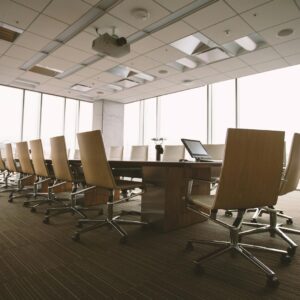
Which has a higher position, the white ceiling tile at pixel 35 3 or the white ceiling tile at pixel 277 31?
the white ceiling tile at pixel 35 3

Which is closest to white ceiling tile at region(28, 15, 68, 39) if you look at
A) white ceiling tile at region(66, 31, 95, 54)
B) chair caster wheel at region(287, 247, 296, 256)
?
white ceiling tile at region(66, 31, 95, 54)

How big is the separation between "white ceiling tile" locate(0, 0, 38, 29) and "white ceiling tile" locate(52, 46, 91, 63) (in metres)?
0.96

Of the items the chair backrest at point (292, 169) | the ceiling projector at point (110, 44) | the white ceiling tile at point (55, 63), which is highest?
the white ceiling tile at point (55, 63)

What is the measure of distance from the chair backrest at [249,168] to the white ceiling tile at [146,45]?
3.76m

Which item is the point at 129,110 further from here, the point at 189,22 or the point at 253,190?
the point at 253,190

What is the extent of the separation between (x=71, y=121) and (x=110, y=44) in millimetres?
6185

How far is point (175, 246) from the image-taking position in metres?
2.14

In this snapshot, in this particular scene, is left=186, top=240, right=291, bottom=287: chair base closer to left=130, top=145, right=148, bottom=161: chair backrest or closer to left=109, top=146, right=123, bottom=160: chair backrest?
left=130, top=145, right=148, bottom=161: chair backrest

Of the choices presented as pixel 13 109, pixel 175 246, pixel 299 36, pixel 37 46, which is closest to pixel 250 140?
pixel 175 246

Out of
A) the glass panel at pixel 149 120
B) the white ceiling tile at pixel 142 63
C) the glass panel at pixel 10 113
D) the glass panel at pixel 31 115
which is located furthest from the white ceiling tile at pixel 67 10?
the glass panel at pixel 149 120

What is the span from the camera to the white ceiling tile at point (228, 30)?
4.09 meters

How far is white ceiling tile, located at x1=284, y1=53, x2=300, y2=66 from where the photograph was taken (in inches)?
207

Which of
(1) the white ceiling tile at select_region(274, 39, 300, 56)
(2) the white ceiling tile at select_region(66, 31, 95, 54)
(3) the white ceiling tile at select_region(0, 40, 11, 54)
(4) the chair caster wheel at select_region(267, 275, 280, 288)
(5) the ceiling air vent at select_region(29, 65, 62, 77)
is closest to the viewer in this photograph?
(4) the chair caster wheel at select_region(267, 275, 280, 288)

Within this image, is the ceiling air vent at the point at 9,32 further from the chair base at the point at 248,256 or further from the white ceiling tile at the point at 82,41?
the chair base at the point at 248,256
